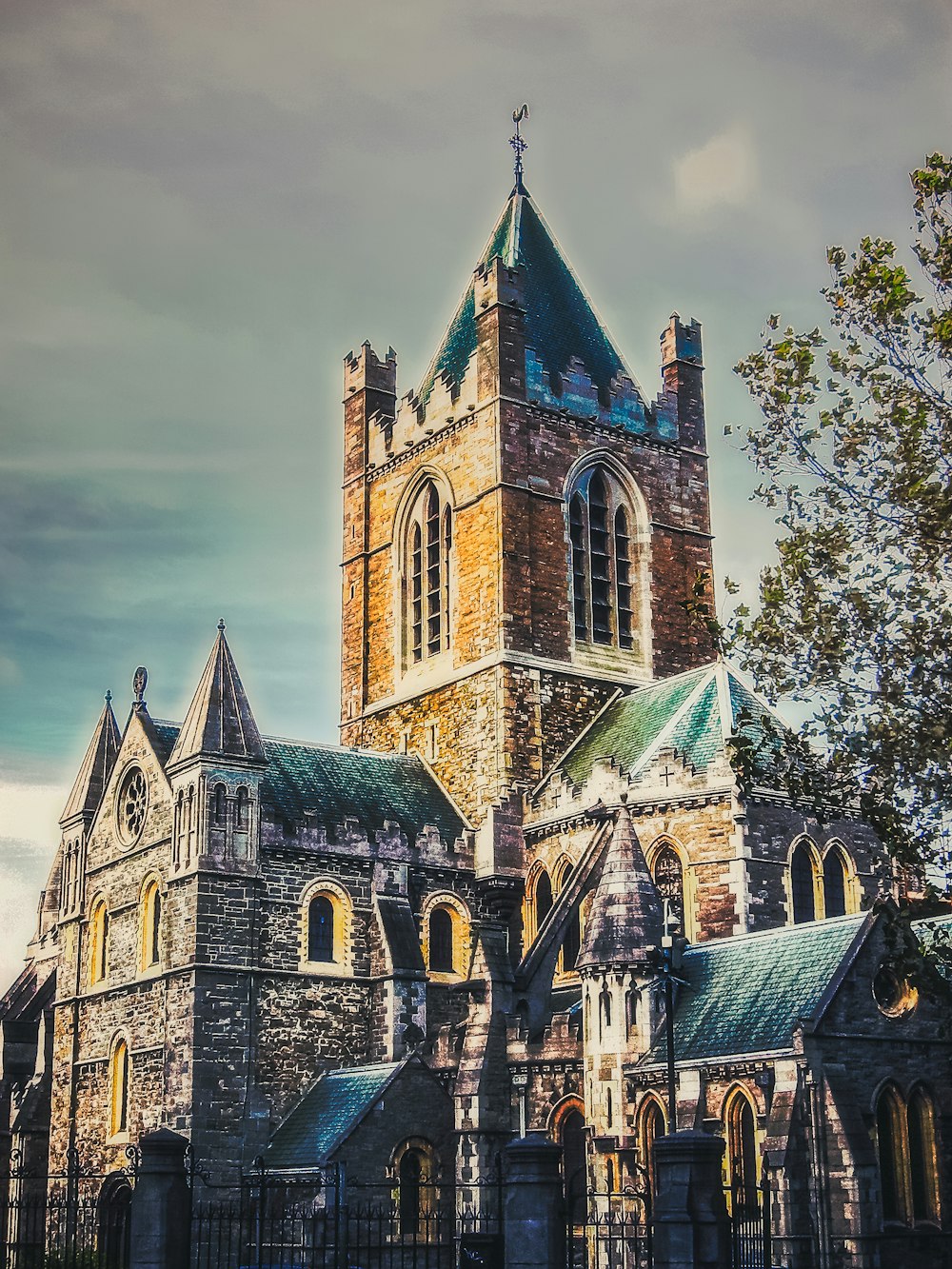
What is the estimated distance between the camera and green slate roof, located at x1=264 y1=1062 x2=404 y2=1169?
3391 cm

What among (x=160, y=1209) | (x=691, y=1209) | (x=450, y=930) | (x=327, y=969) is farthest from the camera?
(x=450, y=930)

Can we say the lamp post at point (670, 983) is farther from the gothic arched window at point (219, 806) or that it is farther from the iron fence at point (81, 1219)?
the iron fence at point (81, 1219)

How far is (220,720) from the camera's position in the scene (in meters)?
38.3

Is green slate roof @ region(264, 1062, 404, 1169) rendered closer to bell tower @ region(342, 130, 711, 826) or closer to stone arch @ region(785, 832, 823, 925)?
bell tower @ region(342, 130, 711, 826)

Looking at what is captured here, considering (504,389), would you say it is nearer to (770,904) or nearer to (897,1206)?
(770,904)

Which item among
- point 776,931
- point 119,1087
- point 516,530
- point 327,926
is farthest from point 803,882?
point 119,1087

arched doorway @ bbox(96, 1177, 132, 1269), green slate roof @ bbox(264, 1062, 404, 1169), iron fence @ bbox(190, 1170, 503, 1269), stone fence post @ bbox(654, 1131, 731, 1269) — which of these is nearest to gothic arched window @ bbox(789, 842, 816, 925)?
iron fence @ bbox(190, 1170, 503, 1269)

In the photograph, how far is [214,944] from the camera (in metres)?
36.7

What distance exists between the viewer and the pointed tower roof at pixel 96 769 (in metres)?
44.7

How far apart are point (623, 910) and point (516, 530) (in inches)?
564

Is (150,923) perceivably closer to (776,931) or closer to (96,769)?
(96,769)

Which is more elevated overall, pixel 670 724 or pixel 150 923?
pixel 670 724

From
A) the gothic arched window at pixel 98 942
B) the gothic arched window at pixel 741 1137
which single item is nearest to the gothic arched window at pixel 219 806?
the gothic arched window at pixel 98 942

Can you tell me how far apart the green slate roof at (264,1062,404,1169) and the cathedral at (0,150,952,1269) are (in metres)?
0.09
